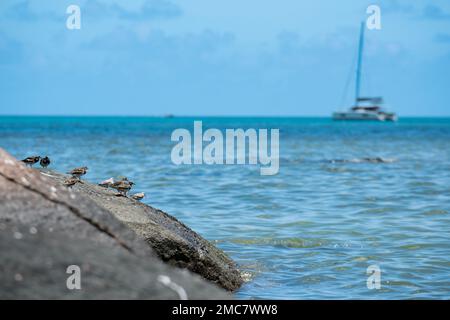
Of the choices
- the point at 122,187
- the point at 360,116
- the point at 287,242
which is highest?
the point at 122,187

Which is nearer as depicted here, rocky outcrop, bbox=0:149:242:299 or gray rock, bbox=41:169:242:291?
rocky outcrop, bbox=0:149:242:299

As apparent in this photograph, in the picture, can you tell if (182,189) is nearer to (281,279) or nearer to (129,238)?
(281,279)

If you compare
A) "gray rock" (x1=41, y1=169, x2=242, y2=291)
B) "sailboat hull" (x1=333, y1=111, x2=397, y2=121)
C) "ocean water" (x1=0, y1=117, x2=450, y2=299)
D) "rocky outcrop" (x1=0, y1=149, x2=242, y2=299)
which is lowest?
"sailboat hull" (x1=333, y1=111, x2=397, y2=121)

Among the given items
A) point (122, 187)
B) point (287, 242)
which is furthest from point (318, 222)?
point (122, 187)

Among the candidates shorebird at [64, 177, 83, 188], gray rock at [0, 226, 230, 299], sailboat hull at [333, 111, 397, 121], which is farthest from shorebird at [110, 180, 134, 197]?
sailboat hull at [333, 111, 397, 121]

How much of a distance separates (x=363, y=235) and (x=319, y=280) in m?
3.85

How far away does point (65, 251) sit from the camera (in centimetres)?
581

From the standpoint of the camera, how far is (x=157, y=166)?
33.3 metres

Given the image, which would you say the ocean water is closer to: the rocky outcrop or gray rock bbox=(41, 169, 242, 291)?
gray rock bbox=(41, 169, 242, 291)

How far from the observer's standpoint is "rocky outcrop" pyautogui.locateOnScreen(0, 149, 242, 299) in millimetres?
5574

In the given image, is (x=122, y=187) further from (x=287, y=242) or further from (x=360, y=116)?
(x=360, y=116)

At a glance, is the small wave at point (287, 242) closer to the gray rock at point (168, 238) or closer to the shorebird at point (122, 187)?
the gray rock at point (168, 238)
